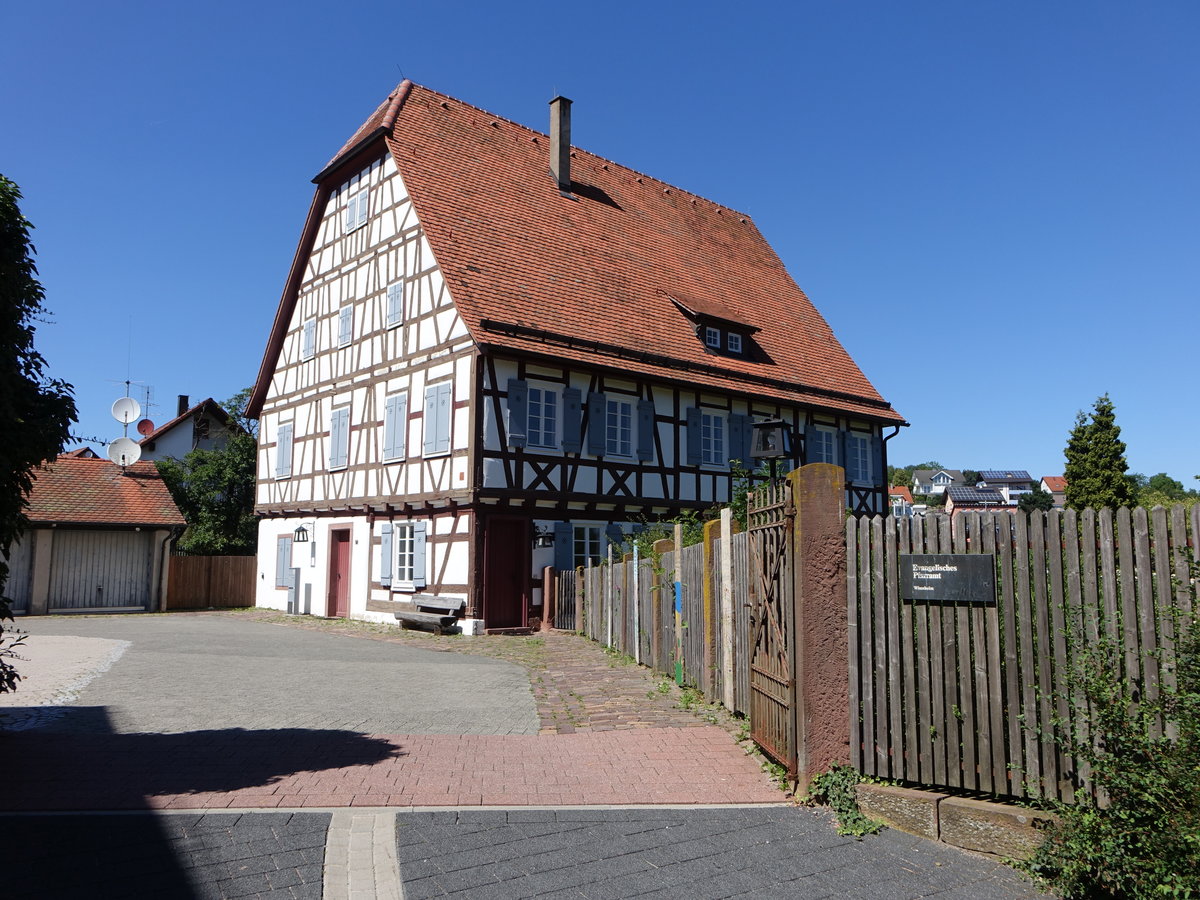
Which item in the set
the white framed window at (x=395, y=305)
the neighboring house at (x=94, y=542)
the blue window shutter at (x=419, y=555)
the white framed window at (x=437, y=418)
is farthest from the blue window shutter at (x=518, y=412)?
the neighboring house at (x=94, y=542)

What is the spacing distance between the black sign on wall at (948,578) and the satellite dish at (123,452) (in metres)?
27.8

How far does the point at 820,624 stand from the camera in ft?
20.4

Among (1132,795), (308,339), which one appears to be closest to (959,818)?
(1132,795)

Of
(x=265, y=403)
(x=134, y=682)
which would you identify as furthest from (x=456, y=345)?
(x=265, y=403)

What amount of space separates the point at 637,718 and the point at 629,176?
22173 millimetres

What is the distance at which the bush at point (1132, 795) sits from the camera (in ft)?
14.0

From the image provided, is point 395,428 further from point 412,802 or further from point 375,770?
point 412,802

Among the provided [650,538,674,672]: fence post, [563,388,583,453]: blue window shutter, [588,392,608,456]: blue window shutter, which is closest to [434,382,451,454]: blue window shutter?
[563,388,583,453]: blue window shutter

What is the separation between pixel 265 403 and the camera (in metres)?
27.9

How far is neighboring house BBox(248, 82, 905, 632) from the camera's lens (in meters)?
18.9

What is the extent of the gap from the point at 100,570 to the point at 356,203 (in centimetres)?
1281

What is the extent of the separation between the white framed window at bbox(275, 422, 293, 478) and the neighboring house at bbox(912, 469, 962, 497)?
129447mm

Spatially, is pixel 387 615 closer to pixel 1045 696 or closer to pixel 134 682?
pixel 134 682

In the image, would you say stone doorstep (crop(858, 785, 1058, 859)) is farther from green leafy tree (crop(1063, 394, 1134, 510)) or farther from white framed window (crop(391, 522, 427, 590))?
green leafy tree (crop(1063, 394, 1134, 510))
